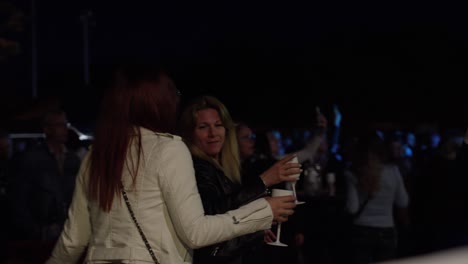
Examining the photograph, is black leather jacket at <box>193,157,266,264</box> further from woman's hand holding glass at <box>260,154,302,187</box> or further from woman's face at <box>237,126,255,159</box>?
woman's face at <box>237,126,255,159</box>

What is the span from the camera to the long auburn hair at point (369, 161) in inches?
306

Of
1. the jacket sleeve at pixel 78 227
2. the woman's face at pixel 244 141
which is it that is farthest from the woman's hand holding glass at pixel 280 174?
the woman's face at pixel 244 141

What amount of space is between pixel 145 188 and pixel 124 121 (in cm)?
30

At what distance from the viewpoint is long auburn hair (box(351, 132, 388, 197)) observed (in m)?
7.77

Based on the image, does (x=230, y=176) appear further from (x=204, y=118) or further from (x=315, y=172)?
(x=315, y=172)

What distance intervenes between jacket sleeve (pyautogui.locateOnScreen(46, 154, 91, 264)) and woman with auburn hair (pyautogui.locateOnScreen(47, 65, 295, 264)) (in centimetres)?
4

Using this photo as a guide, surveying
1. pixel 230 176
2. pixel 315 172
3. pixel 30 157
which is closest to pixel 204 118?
pixel 230 176

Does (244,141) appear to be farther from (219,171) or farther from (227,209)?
(227,209)

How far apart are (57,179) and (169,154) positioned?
14.8 feet

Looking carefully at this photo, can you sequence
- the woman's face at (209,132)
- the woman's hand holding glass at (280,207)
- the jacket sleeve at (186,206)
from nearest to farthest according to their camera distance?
1. the jacket sleeve at (186,206)
2. the woman's hand holding glass at (280,207)
3. the woman's face at (209,132)

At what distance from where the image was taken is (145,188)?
310 centimetres

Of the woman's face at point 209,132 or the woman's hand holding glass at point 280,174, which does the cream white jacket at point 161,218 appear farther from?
the woman's face at point 209,132

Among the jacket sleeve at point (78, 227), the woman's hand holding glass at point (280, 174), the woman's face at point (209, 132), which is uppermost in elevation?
the woman's face at point (209, 132)

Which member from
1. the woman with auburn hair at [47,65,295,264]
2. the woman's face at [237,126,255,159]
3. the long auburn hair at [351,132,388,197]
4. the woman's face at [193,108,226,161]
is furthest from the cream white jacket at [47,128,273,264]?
the long auburn hair at [351,132,388,197]
